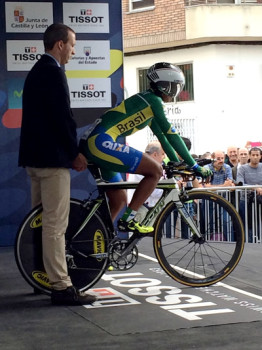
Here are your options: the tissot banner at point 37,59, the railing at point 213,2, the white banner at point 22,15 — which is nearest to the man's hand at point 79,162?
the tissot banner at point 37,59

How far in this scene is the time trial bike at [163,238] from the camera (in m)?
7.32

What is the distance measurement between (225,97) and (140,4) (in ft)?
15.0

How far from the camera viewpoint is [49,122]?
22.9 feet

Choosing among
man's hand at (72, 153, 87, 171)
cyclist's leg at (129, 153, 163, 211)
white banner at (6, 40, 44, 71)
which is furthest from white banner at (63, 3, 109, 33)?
man's hand at (72, 153, 87, 171)

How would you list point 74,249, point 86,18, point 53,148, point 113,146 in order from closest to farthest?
point 53,148
point 113,146
point 74,249
point 86,18

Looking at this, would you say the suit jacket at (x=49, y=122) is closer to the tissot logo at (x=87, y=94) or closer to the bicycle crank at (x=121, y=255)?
the bicycle crank at (x=121, y=255)

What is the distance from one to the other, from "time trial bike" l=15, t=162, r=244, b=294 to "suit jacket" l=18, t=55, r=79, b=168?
49cm

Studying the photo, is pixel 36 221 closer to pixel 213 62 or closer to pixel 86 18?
pixel 86 18

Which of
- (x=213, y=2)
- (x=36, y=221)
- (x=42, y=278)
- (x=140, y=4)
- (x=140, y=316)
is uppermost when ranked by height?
(x=140, y=4)

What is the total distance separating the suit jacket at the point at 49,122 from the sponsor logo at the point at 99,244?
2.45ft

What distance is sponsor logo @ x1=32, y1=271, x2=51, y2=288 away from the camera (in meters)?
7.31

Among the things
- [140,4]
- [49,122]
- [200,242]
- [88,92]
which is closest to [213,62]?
[140,4]

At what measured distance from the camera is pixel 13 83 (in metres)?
11.1

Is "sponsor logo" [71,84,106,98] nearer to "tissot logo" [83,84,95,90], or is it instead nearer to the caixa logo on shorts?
"tissot logo" [83,84,95,90]
